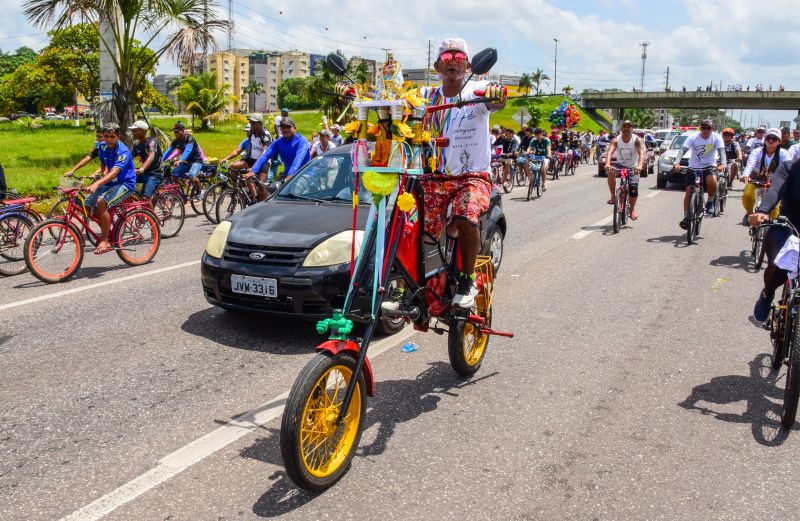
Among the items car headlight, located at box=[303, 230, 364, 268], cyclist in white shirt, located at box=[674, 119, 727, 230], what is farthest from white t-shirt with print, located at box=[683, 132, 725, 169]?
car headlight, located at box=[303, 230, 364, 268]

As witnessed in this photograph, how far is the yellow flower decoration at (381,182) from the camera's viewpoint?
388 centimetres

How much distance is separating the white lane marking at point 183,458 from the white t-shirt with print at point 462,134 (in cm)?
192

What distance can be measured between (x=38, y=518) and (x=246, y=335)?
2.98m

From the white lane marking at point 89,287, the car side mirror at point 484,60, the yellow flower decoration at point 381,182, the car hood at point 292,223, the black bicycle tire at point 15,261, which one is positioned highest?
the car side mirror at point 484,60

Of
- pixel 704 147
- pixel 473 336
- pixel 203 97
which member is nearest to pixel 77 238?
pixel 473 336

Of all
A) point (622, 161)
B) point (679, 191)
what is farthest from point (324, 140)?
point (679, 191)

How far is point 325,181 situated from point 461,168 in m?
2.97

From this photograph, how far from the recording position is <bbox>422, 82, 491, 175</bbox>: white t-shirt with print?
4.67 m

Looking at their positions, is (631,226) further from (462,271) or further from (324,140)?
(462,271)

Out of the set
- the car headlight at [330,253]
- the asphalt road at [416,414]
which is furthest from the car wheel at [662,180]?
the car headlight at [330,253]

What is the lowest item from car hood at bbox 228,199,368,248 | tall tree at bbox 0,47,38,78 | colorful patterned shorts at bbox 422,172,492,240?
car hood at bbox 228,199,368,248

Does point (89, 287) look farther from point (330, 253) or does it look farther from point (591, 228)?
point (591, 228)

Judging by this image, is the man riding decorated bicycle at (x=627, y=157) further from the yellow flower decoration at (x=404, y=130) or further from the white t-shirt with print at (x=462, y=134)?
the yellow flower decoration at (x=404, y=130)

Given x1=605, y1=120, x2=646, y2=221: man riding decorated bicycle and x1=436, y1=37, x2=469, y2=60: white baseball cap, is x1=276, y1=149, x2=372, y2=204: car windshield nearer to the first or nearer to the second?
x1=436, y1=37, x2=469, y2=60: white baseball cap
